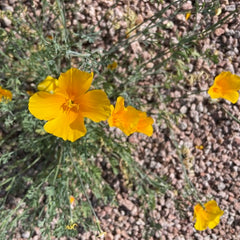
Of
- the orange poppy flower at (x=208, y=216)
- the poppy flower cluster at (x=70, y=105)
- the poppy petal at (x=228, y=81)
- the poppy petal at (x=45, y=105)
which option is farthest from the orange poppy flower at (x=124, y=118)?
the orange poppy flower at (x=208, y=216)

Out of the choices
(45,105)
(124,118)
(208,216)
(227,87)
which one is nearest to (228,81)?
(227,87)

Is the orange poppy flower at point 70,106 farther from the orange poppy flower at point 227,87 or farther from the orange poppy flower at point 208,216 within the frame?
the orange poppy flower at point 208,216

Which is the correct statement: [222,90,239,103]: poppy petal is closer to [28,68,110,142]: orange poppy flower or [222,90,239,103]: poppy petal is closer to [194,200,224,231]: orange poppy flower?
[194,200,224,231]: orange poppy flower

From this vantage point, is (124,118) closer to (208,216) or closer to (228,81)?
(228,81)

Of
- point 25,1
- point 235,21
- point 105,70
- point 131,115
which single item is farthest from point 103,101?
point 235,21

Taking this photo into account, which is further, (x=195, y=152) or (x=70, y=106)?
(x=195, y=152)

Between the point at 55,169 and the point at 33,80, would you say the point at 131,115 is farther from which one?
the point at 33,80

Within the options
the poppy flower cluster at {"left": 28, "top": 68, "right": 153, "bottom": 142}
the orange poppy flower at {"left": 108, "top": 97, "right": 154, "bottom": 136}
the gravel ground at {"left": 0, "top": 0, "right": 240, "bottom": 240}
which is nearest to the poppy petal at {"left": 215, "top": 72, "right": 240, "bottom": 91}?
the gravel ground at {"left": 0, "top": 0, "right": 240, "bottom": 240}
